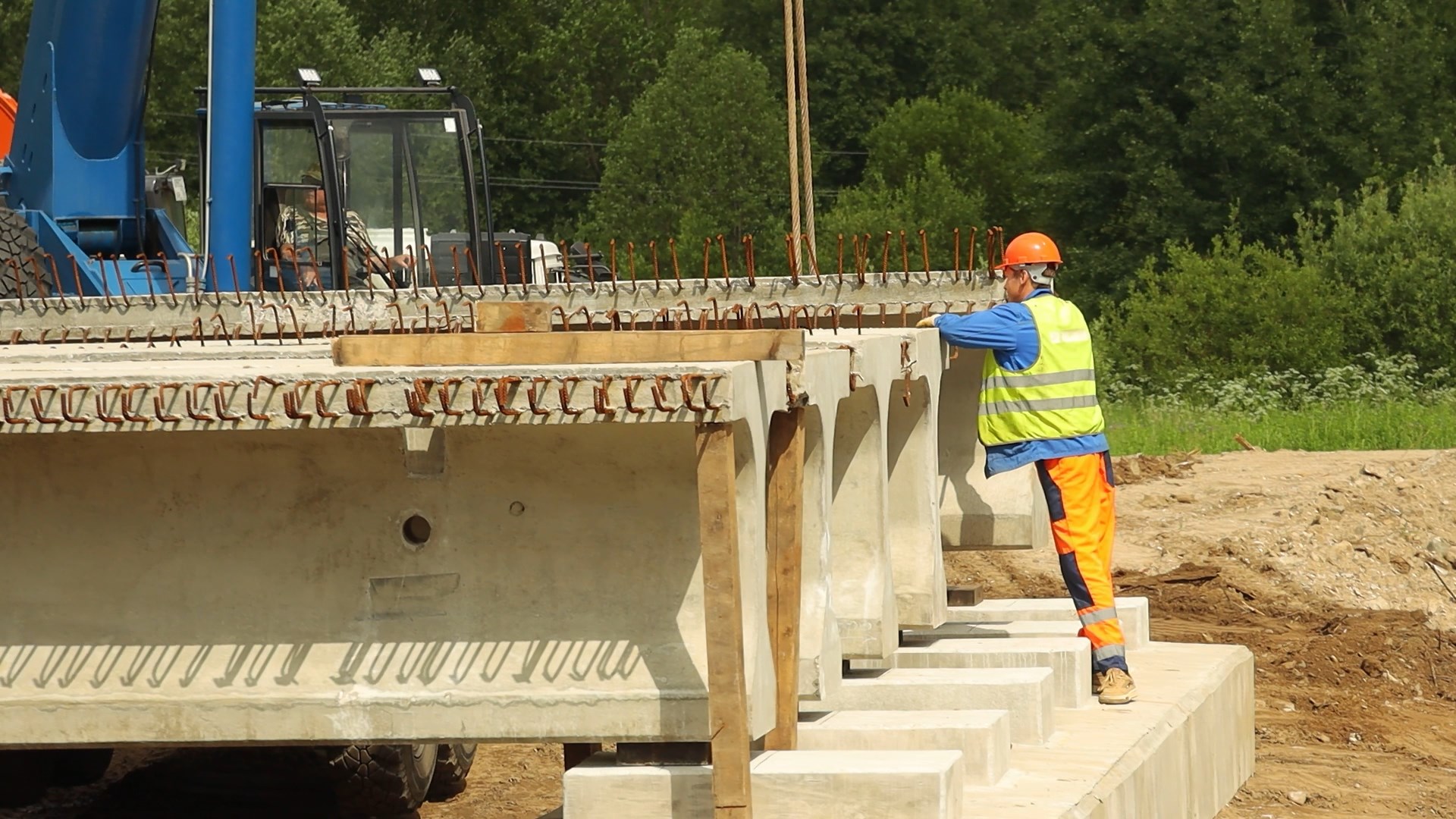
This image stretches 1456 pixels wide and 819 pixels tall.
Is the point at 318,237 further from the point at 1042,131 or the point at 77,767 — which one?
the point at 1042,131

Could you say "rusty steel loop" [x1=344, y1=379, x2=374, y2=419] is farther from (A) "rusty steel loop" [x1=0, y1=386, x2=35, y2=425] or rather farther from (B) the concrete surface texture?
(A) "rusty steel loop" [x1=0, y1=386, x2=35, y2=425]

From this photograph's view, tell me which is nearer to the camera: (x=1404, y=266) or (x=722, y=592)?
(x=722, y=592)

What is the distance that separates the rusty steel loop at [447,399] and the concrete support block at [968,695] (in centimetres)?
196

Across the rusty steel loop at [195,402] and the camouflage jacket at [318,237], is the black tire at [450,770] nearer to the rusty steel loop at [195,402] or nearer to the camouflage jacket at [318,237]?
the rusty steel loop at [195,402]

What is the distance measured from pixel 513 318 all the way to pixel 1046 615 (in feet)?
9.85

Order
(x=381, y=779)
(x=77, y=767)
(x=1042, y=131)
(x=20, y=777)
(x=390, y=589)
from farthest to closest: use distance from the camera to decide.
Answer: (x=1042, y=131)
(x=77, y=767)
(x=20, y=777)
(x=381, y=779)
(x=390, y=589)

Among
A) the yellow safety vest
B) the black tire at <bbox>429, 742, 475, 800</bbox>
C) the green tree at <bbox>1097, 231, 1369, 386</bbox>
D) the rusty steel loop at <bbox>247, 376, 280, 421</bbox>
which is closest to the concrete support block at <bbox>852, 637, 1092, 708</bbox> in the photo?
the yellow safety vest

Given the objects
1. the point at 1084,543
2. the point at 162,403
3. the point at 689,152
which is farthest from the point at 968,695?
the point at 689,152

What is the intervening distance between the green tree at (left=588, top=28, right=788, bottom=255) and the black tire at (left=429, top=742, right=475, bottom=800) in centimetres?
4006

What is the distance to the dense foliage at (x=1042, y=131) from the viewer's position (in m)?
29.6

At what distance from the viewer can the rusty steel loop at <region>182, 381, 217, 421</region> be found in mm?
4348

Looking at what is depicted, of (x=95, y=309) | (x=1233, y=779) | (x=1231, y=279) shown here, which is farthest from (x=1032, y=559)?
(x=1231, y=279)

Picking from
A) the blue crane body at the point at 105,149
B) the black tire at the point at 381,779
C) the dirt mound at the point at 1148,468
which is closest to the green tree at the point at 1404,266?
the dirt mound at the point at 1148,468

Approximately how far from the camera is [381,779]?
7516mm
